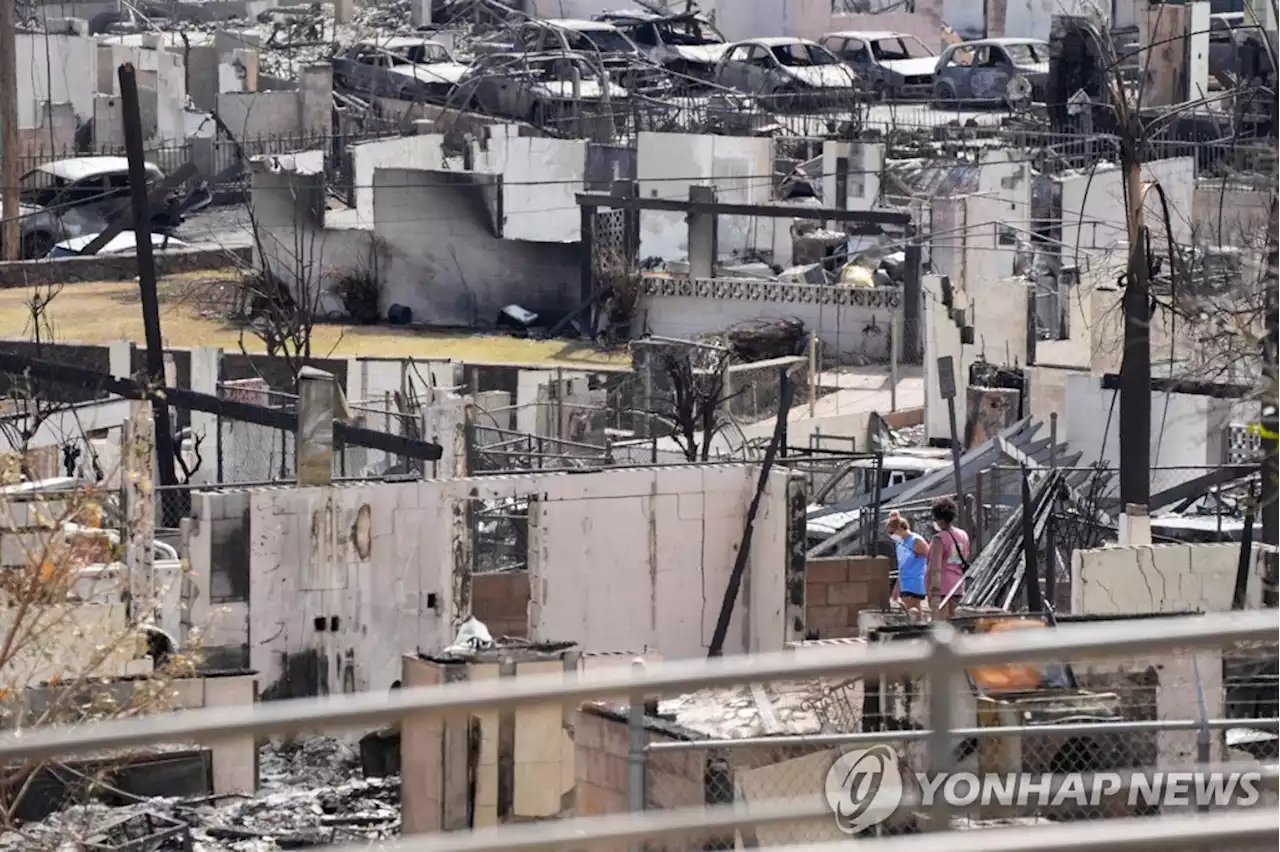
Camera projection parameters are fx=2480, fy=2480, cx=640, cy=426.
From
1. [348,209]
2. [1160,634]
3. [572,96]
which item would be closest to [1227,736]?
[1160,634]

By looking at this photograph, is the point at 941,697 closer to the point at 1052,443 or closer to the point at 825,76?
the point at 1052,443

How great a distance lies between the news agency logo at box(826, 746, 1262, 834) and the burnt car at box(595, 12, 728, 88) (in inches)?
1334

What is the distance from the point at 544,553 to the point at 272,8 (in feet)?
130

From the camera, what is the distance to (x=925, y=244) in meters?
27.1

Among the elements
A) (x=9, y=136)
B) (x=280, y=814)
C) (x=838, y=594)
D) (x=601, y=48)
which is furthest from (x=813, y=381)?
(x=601, y=48)

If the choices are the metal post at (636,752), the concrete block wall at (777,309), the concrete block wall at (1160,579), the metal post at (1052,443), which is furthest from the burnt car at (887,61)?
the metal post at (636,752)

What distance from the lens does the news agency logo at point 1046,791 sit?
22.5 feet

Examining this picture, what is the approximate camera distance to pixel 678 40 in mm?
44281

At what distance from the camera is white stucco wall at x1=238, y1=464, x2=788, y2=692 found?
519 inches

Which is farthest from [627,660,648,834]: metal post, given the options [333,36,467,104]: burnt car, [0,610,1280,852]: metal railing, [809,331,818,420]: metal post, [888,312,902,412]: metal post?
[333,36,467,104]: burnt car

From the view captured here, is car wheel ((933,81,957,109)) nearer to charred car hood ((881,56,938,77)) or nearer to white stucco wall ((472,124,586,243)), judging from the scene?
charred car hood ((881,56,938,77))

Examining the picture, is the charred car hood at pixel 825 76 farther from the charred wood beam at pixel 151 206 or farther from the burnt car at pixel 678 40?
the charred wood beam at pixel 151 206

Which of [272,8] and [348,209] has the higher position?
[272,8]

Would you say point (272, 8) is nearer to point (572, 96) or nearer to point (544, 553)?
point (572, 96)
